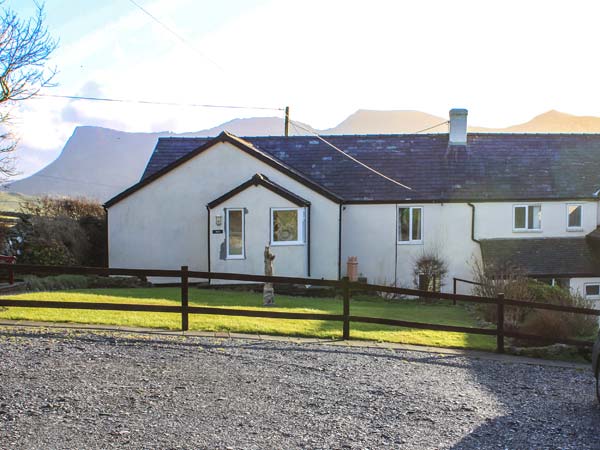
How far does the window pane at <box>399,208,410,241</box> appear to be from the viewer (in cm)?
2553

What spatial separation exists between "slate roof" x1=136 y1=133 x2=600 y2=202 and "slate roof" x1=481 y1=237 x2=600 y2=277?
1.90m

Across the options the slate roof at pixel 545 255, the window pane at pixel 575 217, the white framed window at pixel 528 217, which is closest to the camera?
the slate roof at pixel 545 255

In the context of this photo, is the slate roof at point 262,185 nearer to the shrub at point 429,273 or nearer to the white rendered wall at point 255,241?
the white rendered wall at point 255,241

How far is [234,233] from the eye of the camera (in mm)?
23078

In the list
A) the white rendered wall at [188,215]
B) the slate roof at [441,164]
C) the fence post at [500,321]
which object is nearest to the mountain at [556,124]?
the slate roof at [441,164]

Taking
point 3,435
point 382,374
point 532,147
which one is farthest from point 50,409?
point 532,147

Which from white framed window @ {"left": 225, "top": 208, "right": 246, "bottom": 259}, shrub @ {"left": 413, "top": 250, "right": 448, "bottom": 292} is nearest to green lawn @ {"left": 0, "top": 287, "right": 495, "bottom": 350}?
white framed window @ {"left": 225, "top": 208, "right": 246, "bottom": 259}

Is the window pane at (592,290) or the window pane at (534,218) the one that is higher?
the window pane at (534,218)

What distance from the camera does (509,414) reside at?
721cm

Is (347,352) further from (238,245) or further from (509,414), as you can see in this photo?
(238,245)

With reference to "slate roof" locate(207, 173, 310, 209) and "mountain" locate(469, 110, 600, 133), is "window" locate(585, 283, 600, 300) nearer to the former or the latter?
"slate roof" locate(207, 173, 310, 209)

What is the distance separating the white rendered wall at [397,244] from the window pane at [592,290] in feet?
14.2

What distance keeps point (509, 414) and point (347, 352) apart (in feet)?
11.2

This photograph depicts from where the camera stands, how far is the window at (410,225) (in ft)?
83.6
